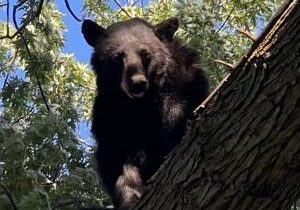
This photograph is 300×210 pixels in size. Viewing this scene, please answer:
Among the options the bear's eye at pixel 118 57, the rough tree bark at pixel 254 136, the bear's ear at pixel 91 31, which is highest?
the bear's ear at pixel 91 31

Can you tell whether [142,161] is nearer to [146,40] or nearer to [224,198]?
[146,40]

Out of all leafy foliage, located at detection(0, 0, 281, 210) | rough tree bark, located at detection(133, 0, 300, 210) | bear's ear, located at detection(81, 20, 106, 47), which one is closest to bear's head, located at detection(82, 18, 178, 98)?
bear's ear, located at detection(81, 20, 106, 47)

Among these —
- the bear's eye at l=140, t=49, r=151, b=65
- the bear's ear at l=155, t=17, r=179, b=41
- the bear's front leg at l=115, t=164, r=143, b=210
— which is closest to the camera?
the bear's front leg at l=115, t=164, r=143, b=210

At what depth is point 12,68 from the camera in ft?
31.6

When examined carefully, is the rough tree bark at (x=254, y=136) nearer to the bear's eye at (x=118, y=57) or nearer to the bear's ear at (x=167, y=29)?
the bear's eye at (x=118, y=57)

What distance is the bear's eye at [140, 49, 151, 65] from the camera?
5.55 meters

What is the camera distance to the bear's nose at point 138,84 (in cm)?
512

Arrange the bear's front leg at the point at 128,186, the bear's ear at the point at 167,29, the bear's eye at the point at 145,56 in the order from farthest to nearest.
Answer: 1. the bear's ear at the point at 167,29
2. the bear's eye at the point at 145,56
3. the bear's front leg at the point at 128,186

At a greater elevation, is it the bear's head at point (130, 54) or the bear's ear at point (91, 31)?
the bear's ear at point (91, 31)

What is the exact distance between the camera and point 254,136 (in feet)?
9.39

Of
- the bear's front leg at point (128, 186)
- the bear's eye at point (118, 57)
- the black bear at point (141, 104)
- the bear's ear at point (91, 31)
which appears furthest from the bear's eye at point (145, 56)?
the bear's front leg at point (128, 186)

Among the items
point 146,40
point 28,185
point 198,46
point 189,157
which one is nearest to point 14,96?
point 28,185

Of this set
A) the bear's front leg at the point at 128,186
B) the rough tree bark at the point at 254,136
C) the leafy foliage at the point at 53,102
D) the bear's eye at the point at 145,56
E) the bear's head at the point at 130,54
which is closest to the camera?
the rough tree bark at the point at 254,136

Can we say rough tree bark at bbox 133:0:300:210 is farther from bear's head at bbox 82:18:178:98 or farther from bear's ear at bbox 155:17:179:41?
bear's ear at bbox 155:17:179:41
